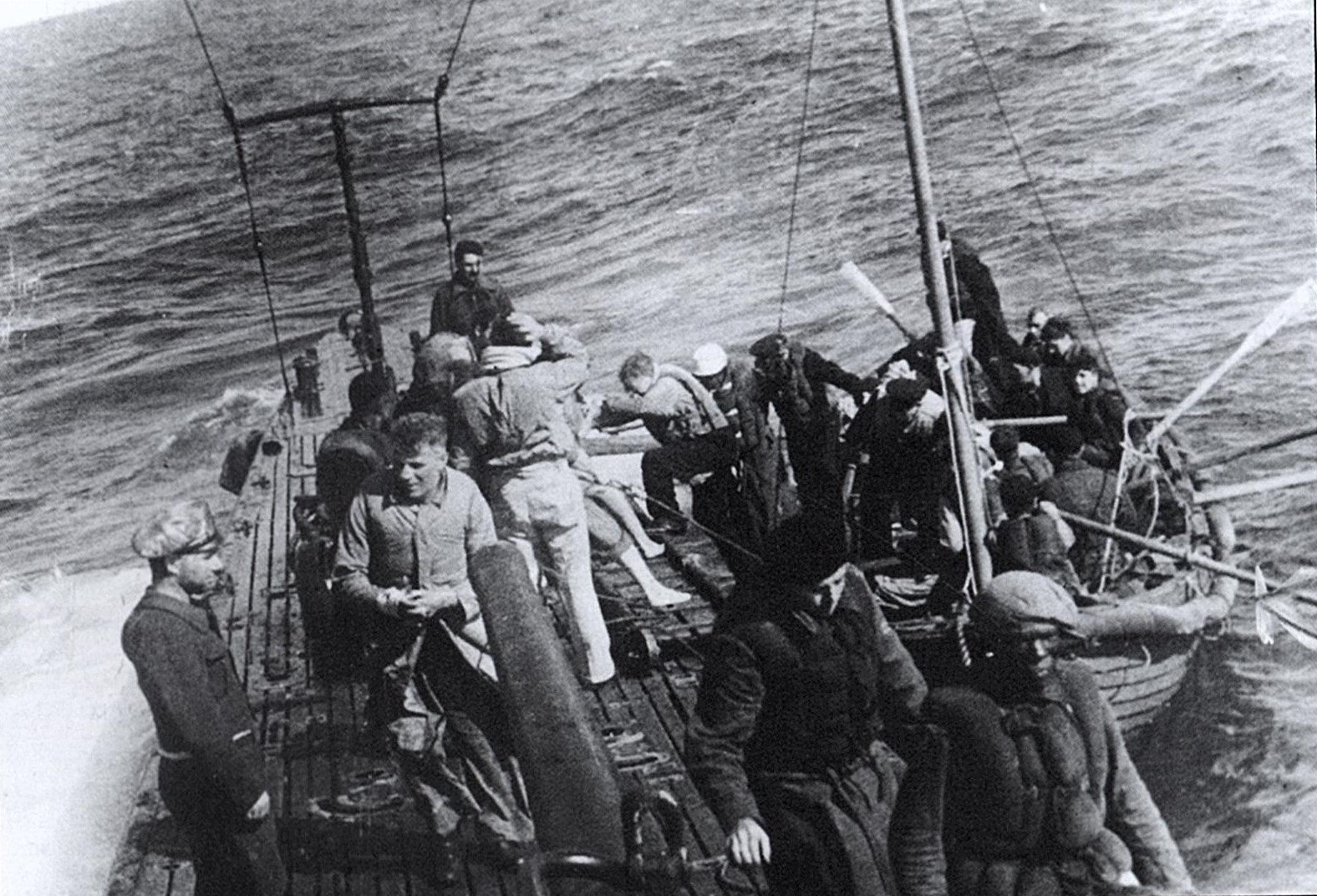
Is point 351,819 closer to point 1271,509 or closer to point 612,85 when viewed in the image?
point 1271,509

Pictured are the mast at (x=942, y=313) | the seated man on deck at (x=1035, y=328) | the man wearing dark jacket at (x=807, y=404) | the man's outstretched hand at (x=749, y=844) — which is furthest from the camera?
the seated man on deck at (x=1035, y=328)

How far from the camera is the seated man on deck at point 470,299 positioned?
8852 mm

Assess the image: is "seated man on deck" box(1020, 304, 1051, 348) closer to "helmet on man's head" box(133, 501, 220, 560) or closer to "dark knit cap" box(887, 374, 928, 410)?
"dark knit cap" box(887, 374, 928, 410)

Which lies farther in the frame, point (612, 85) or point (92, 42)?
point (92, 42)

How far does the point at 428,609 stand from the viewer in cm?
480

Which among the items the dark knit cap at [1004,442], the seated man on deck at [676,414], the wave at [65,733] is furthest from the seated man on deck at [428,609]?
the wave at [65,733]

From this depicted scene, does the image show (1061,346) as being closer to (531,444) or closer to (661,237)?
(531,444)

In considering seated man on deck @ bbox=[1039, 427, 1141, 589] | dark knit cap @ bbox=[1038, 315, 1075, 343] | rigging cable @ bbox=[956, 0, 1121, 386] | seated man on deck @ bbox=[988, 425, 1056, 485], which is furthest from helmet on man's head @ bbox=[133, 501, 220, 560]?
dark knit cap @ bbox=[1038, 315, 1075, 343]

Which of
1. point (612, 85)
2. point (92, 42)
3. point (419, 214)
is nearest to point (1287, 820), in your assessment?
point (612, 85)

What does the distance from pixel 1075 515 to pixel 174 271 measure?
22.0m

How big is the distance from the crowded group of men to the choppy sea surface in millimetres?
2885

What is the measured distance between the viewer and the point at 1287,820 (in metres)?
9.53

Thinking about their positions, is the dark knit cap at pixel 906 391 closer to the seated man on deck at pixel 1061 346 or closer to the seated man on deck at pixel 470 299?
the seated man on deck at pixel 1061 346

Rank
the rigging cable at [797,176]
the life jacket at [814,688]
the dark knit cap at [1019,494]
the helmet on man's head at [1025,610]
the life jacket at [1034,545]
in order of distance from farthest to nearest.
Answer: the rigging cable at [797,176] < the dark knit cap at [1019,494] < the life jacket at [1034,545] < the life jacket at [814,688] < the helmet on man's head at [1025,610]
